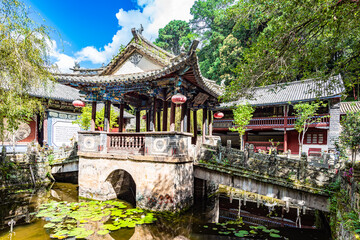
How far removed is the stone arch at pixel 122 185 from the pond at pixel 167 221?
0.74 metres

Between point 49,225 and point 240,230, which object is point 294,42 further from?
point 49,225

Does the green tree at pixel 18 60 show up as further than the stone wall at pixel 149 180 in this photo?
No

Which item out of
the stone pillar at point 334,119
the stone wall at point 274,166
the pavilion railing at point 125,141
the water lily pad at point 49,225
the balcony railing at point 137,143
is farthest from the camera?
the stone pillar at point 334,119

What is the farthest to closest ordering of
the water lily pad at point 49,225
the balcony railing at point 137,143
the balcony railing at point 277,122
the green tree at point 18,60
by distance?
the balcony railing at point 277,122, the balcony railing at point 137,143, the water lily pad at point 49,225, the green tree at point 18,60

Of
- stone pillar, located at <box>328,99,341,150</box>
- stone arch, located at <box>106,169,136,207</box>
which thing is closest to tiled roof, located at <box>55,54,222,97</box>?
stone arch, located at <box>106,169,136,207</box>

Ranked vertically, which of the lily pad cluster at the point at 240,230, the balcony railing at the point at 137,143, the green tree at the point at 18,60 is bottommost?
the lily pad cluster at the point at 240,230

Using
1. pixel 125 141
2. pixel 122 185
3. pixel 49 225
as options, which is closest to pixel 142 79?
pixel 125 141

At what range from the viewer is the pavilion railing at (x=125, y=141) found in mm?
7363

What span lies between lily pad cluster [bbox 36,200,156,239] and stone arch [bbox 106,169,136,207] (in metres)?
0.82

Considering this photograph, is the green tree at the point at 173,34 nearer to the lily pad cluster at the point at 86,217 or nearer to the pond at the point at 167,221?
the pond at the point at 167,221

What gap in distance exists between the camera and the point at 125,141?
7.73m

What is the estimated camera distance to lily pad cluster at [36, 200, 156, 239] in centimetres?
530

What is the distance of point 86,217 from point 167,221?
8.28 ft

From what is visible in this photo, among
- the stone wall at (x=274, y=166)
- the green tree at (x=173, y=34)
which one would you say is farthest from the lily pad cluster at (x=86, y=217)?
the green tree at (x=173, y=34)
